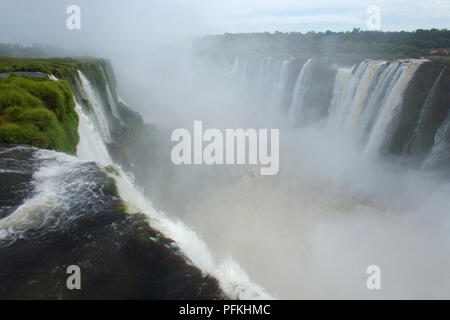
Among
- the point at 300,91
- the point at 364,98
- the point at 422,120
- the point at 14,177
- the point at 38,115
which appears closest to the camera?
the point at 14,177

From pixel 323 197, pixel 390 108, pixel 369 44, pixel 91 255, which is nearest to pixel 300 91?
pixel 390 108

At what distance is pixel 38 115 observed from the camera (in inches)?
354

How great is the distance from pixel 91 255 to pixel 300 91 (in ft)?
102

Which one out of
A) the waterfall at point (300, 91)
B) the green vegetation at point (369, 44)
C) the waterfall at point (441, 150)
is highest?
the green vegetation at point (369, 44)

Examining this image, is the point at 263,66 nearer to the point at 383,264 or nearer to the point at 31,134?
the point at 383,264

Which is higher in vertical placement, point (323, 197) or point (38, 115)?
point (38, 115)

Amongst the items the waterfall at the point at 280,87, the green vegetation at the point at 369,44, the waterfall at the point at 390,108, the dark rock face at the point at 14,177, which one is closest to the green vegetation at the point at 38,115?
the dark rock face at the point at 14,177

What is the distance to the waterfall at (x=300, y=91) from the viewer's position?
31.3 m

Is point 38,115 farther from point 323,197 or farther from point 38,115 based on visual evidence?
point 323,197

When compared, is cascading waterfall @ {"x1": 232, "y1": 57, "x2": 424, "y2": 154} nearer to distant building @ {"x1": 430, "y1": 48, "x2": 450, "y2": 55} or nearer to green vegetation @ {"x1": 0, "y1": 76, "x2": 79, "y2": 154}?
distant building @ {"x1": 430, "y1": 48, "x2": 450, "y2": 55}

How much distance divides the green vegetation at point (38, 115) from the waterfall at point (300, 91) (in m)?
26.3

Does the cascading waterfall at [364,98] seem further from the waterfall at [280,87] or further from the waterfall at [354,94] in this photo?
the waterfall at [280,87]

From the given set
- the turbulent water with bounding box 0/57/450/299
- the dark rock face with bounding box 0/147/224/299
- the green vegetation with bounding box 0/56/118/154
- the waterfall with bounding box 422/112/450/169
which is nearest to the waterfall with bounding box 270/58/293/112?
the turbulent water with bounding box 0/57/450/299

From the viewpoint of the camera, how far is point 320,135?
90.0 ft
